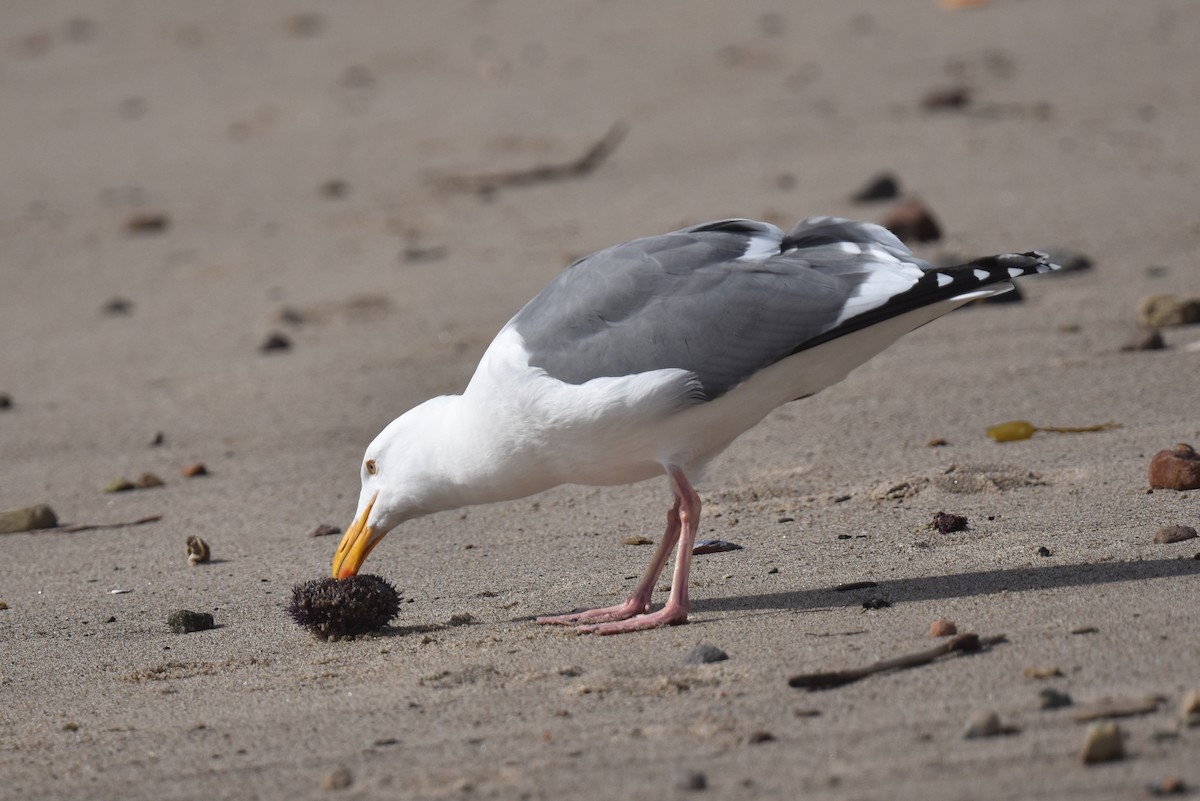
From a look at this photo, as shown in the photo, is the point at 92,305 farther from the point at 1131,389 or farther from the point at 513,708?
the point at 513,708

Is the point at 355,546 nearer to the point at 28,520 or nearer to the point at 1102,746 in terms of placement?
the point at 28,520

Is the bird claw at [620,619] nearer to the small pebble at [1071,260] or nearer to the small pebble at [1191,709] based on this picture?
the small pebble at [1191,709]

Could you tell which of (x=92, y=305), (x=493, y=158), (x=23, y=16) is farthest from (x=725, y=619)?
(x=23, y=16)

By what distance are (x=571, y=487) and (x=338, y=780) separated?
2768mm

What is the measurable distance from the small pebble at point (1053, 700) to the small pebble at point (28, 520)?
3982mm

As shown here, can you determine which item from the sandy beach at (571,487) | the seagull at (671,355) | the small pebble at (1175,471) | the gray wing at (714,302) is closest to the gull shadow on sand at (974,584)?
the sandy beach at (571,487)

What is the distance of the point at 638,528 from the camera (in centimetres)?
549

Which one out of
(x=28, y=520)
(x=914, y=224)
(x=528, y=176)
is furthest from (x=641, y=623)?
(x=528, y=176)

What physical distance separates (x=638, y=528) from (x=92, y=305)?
5.46 m

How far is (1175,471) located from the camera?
16.5 ft

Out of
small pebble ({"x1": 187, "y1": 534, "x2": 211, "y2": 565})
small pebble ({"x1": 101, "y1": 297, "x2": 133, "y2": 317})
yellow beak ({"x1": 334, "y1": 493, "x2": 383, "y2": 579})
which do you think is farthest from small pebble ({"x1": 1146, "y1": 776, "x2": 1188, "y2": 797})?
small pebble ({"x1": 101, "y1": 297, "x2": 133, "y2": 317})

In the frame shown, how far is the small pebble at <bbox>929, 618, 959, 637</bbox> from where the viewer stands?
391 centimetres

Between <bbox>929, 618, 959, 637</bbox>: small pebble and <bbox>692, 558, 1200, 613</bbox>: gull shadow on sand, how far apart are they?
377 millimetres

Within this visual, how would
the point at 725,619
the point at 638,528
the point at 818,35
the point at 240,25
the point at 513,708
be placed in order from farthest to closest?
the point at 240,25, the point at 818,35, the point at 638,528, the point at 725,619, the point at 513,708
